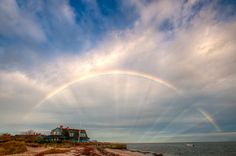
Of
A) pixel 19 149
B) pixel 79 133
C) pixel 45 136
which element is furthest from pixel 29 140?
pixel 19 149

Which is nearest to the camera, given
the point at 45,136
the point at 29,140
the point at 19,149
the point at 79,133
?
the point at 19,149

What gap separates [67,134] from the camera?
342 ft

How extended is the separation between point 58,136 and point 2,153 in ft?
209

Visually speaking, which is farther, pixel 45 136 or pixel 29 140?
pixel 45 136

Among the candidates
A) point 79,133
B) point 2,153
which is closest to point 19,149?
point 2,153

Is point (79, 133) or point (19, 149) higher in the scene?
point (79, 133)

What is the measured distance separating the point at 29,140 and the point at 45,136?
1757cm

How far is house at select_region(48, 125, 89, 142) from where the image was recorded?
319 ft

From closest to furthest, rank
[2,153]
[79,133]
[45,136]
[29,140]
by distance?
[2,153] → [29,140] → [45,136] → [79,133]

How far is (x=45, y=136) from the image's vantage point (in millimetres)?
94750

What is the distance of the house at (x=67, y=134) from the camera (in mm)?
97262

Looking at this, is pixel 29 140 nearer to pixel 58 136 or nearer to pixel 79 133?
pixel 58 136

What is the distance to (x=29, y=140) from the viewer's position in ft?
254

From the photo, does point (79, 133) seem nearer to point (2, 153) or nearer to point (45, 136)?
point (45, 136)
